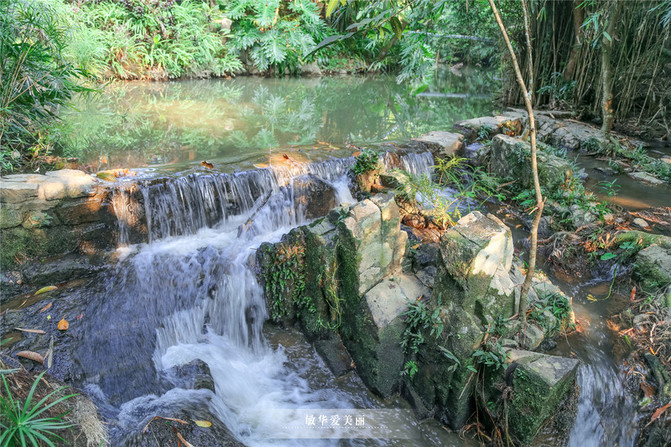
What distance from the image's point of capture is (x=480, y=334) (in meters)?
2.81

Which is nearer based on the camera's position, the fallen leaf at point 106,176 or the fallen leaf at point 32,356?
the fallen leaf at point 32,356

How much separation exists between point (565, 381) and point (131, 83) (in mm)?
12219

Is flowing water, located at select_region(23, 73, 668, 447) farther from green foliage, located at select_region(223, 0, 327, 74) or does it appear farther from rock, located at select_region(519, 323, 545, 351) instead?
green foliage, located at select_region(223, 0, 327, 74)

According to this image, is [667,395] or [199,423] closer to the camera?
[199,423]

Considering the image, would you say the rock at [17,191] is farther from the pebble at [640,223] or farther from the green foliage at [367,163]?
the pebble at [640,223]

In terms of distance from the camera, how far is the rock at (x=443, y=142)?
21.5 ft

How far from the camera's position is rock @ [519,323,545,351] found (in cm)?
304

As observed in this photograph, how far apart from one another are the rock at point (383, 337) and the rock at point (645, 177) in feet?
15.5

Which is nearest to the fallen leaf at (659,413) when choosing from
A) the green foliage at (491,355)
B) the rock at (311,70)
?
the green foliage at (491,355)

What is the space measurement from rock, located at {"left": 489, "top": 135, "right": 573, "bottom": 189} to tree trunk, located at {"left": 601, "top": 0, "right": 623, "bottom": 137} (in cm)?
260

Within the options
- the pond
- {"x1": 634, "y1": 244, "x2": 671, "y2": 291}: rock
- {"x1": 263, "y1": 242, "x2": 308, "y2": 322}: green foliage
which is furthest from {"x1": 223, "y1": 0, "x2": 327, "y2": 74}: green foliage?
{"x1": 634, "y1": 244, "x2": 671, "y2": 291}: rock

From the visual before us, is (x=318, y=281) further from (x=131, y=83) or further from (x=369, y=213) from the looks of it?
(x=131, y=83)

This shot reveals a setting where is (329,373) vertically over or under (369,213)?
under

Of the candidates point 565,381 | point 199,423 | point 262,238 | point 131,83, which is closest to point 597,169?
point 565,381
